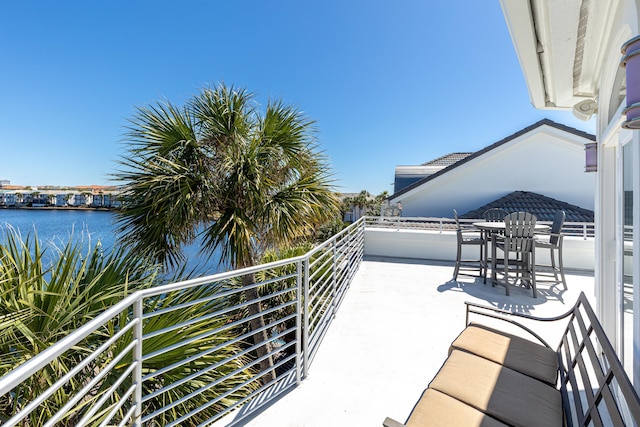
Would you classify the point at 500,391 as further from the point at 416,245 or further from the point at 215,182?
the point at 416,245

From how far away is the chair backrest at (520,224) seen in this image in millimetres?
4898

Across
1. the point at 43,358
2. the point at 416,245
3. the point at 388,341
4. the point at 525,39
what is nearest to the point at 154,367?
the point at 43,358

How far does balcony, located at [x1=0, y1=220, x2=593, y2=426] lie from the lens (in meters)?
1.59

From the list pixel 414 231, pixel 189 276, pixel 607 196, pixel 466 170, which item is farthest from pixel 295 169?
pixel 466 170

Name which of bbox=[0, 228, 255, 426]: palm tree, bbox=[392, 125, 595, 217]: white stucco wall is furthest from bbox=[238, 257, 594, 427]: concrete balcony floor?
bbox=[392, 125, 595, 217]: white stucco wall

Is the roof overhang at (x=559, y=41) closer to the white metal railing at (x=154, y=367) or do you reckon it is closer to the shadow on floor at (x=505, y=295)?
the white metal railing at (x=154, y=367)

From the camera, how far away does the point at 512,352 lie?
7.46 ft

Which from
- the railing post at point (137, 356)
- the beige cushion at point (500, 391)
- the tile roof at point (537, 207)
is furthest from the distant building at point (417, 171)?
the railing post at point (137, 356)

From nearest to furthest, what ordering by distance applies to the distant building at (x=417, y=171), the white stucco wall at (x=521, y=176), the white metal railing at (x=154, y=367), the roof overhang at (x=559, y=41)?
1. the white metal railing at (x=154, y=367)
2. the roof overhang at (x=559, y=41)
3. the white stucco wall at (x=521, y=176)
4. the distant building at (x=417, y=171)

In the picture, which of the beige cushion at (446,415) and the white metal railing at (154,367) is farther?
the beige cushion at (446,415)

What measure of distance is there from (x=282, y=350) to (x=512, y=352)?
2.48 m

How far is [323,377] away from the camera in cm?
272

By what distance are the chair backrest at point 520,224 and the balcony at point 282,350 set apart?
1.16m

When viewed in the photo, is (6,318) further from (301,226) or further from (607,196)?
(607,196)
